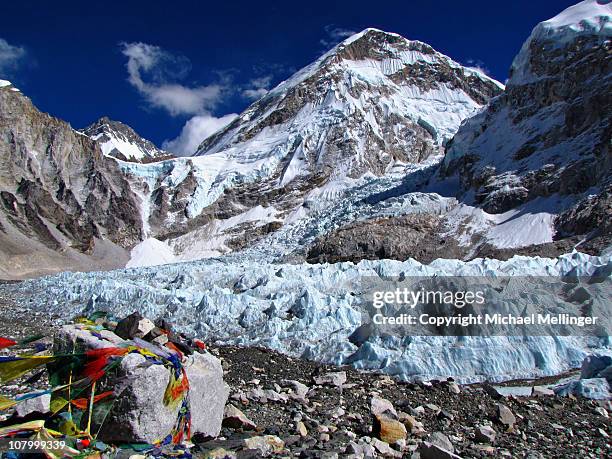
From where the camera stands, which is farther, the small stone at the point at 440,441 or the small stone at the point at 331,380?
the small stone at the point at 331,380

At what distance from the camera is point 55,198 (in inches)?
3248

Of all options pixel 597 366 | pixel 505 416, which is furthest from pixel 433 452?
pixel 597 366

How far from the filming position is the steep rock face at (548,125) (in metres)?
46.2

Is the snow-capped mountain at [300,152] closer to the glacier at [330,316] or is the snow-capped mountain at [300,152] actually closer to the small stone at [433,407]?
the glacier at [330,316]

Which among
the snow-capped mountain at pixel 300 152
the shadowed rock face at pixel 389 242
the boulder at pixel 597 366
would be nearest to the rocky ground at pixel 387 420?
the boulder at pixel 597 366

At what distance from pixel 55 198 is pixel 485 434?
87624 millimetres

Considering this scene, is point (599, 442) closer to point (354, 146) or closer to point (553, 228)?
point (553, 228)

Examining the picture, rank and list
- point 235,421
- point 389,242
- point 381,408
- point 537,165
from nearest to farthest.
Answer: point 235,421
point 381,408
point 389,242
point 537,165

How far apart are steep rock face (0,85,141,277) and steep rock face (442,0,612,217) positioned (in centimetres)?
5340

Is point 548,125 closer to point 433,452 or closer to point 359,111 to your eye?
point 359,111

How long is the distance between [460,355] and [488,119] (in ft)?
191

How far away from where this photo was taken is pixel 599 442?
751 centimetres

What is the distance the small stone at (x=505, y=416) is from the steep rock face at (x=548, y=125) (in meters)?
40.3

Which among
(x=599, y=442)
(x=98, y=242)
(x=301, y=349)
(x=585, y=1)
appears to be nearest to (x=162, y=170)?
(x=98, y=242)
